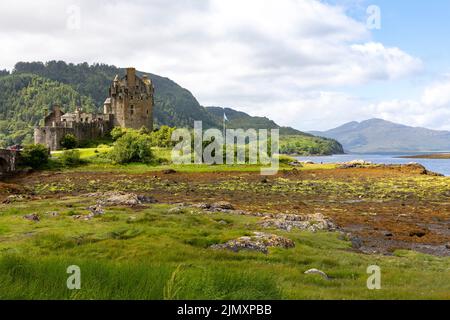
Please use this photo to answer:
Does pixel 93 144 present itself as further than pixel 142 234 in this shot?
Yes

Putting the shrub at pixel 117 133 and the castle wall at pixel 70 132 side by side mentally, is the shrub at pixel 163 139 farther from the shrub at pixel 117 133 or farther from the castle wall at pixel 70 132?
the castle wall at pixel 70 132

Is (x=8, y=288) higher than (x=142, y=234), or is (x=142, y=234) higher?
(x=8, y=288)

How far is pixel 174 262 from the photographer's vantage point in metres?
18.4

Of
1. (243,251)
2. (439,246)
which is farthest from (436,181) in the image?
(243,251)

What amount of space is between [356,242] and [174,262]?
1705 cm

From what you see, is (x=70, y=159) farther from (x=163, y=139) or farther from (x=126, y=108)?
(x=126, y=108)

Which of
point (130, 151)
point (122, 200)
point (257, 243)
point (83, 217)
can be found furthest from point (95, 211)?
point (130, 151)

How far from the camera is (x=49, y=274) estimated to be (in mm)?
10633

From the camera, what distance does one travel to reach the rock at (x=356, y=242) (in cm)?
3054

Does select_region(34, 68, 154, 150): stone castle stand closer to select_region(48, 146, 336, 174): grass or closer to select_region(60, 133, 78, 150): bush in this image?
select_region(60, 133, 78, 150): bush

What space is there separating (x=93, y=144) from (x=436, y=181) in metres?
81.6

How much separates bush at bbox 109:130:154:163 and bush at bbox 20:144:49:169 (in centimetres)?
1410
